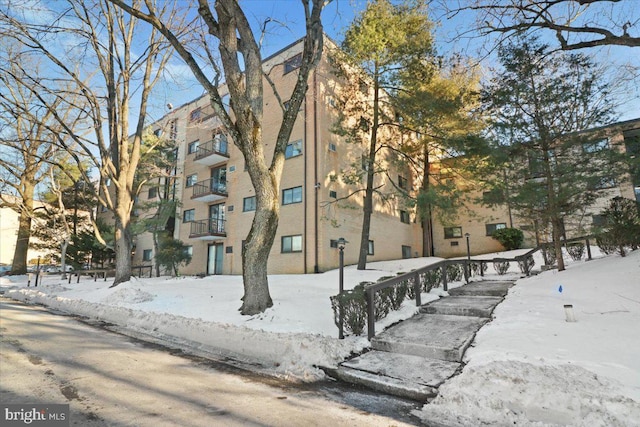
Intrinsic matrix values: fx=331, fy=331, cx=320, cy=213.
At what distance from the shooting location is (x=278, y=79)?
808 inches

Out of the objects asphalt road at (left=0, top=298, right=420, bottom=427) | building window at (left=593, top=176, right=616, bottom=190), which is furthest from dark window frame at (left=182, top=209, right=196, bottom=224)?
building window at (left=593, top=176, right=616, bottom=190)

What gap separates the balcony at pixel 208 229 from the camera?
2080 centimetres

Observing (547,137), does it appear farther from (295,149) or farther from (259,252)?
(295,149)

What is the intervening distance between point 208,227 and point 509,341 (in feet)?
65.0

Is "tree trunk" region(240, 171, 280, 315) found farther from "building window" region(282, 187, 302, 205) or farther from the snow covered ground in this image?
"building window" region(282, 187, 302, 205)

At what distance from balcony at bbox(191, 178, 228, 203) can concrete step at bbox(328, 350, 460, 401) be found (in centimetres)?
1821

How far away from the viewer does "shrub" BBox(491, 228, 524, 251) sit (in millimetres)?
21594

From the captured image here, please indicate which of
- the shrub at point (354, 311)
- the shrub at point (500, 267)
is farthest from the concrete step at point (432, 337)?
the shrub at point (500, 267)

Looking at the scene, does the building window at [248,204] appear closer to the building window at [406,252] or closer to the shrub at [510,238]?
the building window at [406,252]

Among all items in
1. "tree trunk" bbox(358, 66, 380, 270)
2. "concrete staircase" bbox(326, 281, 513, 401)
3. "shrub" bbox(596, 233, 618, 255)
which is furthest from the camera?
"tree trunk" bbox(358, 66, 380, 270)

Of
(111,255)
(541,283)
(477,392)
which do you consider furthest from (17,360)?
(111,255)

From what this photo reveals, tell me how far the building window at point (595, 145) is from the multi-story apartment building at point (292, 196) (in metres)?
9.40

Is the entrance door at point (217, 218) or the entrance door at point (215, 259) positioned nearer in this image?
the entrance door at point (217, 218)

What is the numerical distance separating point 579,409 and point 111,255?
32.7 m
